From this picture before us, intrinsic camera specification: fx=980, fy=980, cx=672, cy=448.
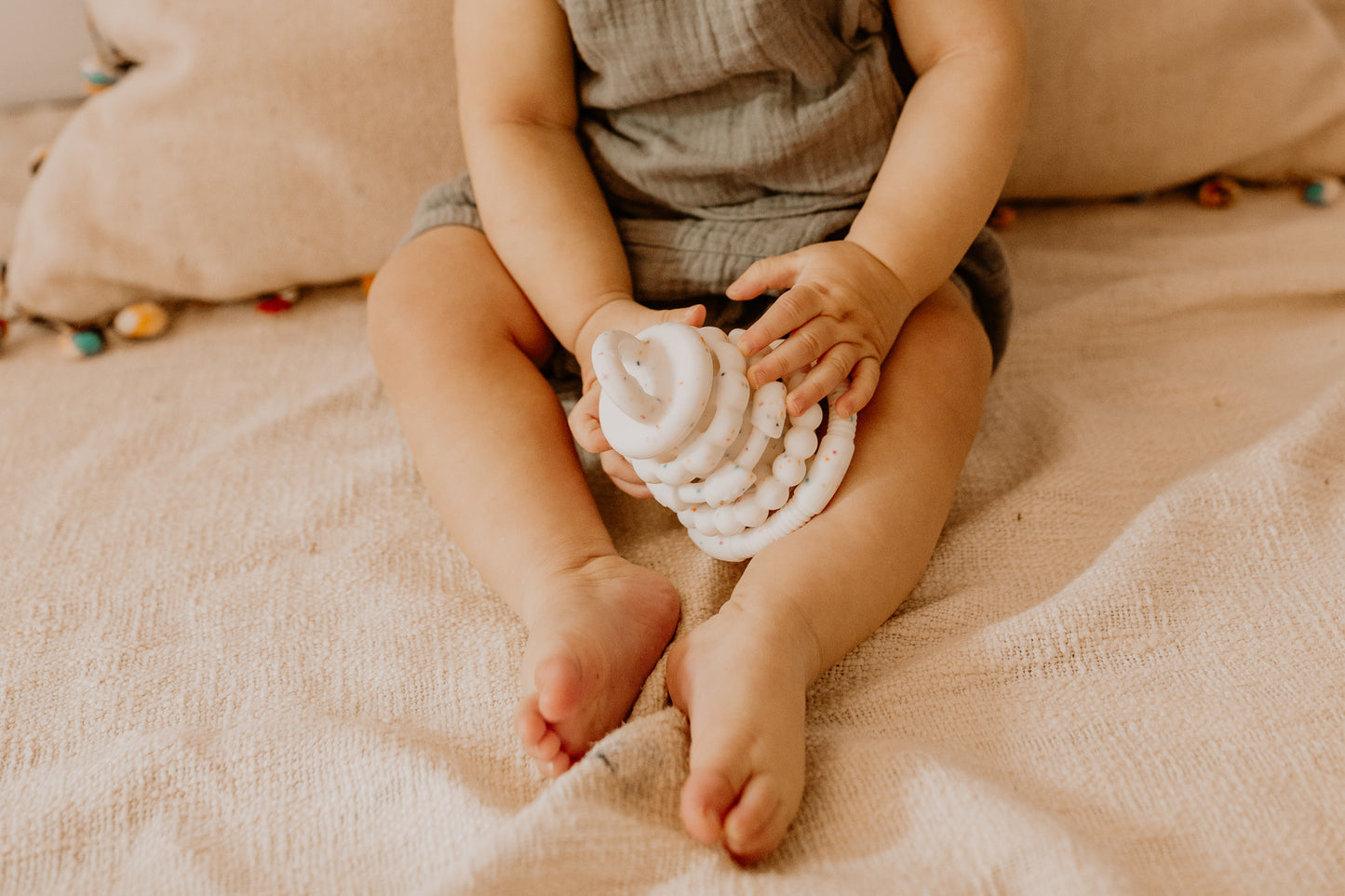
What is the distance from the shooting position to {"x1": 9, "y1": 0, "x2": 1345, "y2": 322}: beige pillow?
32.0 inches

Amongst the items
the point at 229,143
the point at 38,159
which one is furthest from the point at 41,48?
the point at 229,143

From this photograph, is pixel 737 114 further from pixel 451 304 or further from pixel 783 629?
pixel 783 629

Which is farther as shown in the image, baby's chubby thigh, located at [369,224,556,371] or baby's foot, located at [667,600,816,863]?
baby's chubby thigh, located at [369,224,556,371]

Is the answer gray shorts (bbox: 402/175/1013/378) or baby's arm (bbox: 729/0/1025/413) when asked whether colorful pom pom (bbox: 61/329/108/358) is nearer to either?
gray shorts (bbox: 402/175/1013/378)

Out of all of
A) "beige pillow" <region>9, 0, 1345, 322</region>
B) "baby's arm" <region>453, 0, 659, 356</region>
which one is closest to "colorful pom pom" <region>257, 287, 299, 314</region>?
"beige pillow" <region>9, 0, 1345, 322</region>

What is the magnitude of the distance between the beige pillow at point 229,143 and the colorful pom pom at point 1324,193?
81 cm

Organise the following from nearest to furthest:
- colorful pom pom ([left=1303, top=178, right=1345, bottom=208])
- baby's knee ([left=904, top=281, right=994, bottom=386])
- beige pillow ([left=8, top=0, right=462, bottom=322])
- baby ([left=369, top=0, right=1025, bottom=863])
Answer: baby ([left=369, top=0, right=1025, bottom=863]), baby's knee ([left=904, top=281, right=994, bottom=386]), beige pillow ([left=8, top=0, right=462, bottom=322]), colorful pom pom ([left=1303, top=178, right=1345, bottom=208])

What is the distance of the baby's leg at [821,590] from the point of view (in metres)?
0.43

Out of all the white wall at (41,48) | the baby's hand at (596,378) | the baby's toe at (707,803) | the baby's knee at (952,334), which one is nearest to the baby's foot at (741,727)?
the baby's toe at (707,803)

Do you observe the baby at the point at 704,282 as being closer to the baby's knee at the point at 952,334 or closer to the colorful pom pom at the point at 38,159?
the baby's knee at the point at 952,334

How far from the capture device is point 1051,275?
0.88 metres

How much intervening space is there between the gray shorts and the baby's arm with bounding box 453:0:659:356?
0.03m

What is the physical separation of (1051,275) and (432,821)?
2.30 ft

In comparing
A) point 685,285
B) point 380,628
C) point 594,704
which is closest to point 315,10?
point 685,285
